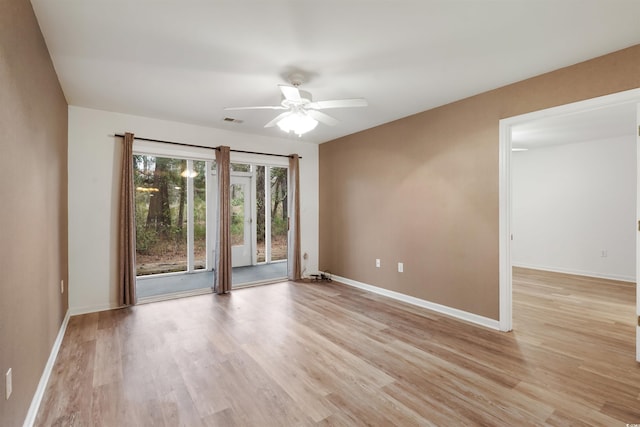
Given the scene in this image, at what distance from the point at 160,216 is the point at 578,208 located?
303 inches

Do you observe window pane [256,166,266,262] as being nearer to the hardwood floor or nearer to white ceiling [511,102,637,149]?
the hardwood floor

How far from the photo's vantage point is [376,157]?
4609 millimetres

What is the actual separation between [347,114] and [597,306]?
4054mm

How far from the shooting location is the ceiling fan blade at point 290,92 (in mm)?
2482

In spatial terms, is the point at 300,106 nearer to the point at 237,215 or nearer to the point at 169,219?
the point at 169,219

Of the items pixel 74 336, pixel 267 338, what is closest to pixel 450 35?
pixel 267 338

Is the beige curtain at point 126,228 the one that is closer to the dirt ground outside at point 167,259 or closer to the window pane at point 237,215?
the dirt ground outside at point 167,259

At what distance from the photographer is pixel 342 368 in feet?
7.94

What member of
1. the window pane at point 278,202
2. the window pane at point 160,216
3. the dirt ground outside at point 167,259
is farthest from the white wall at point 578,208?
the window pane at point 160,216

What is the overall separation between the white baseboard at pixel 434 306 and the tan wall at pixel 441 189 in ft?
0.21

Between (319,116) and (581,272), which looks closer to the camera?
(319,116)

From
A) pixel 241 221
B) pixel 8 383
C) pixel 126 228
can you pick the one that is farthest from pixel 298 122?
pixel 241 221

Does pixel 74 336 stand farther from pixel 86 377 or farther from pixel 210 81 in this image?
pixel 210 81

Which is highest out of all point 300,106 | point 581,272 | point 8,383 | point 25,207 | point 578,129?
point 578,129
